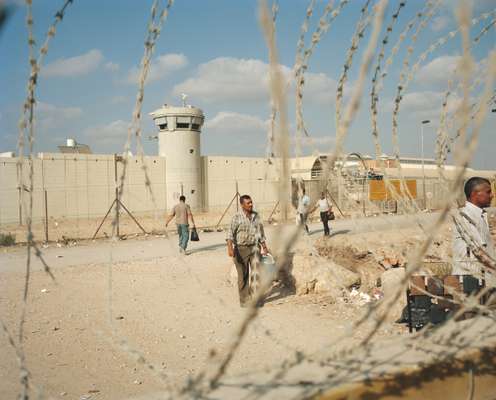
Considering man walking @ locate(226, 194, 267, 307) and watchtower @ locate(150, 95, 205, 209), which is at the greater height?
watchtower @ locate(150, 95, 205, 209)

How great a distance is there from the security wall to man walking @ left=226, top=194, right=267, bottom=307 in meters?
15.0

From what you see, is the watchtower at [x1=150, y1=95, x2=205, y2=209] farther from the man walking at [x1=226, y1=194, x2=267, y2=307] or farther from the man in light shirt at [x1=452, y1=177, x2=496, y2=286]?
the man in light shirt at [x1=452, y1=177, x2=496, y2=286]

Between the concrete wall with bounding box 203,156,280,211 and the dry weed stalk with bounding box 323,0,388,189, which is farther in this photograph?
the concrete wall with bounding box 203,156,280,211

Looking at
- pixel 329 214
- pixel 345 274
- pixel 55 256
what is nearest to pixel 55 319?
pixel 345 274

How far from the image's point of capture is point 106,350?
13.9 ft

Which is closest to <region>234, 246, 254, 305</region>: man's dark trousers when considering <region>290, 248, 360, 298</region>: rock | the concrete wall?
<region>290, 248, 360, 298</region>: rock

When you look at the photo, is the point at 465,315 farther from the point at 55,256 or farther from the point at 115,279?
the point at 55,256

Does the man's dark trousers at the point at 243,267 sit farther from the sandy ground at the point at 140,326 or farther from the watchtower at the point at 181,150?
the watchtower at the point at 181,150

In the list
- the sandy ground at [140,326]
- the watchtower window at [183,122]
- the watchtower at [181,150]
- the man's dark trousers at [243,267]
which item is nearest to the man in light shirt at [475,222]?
the sandy ground at [140,326]

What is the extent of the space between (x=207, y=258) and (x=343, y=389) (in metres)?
8.01

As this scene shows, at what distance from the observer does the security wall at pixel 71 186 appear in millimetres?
18766

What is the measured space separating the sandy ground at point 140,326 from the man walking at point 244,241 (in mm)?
398

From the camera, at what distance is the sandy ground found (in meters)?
3.60

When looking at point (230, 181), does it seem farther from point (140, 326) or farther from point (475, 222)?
point (475, 222)
